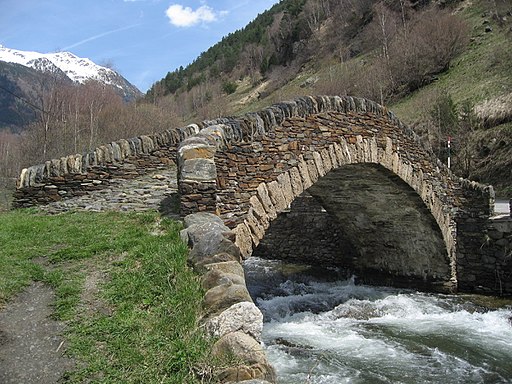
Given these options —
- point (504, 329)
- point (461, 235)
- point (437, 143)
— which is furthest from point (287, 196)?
point (437, 143)

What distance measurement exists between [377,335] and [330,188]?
404cm

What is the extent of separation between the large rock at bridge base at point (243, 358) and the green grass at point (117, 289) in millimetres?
121

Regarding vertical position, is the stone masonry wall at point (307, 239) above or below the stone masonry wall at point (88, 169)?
below

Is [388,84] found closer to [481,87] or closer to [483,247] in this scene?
[481,87]

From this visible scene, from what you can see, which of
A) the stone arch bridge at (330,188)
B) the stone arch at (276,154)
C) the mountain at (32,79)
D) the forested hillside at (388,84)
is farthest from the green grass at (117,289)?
the mountain at (32,79)

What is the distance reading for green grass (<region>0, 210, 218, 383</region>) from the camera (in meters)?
3.21

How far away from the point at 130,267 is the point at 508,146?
1869cm

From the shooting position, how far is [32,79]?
46.6 m

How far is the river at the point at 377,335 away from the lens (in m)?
7.71

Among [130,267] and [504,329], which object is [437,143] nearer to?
[504,329]

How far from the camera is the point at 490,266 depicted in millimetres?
12789

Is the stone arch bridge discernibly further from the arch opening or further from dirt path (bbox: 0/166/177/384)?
dirt path (bbox: 0/166/177/384)

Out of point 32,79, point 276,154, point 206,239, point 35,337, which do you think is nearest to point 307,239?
point 276,154

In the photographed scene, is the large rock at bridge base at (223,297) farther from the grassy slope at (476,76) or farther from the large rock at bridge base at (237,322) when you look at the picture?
the grassy slope at (476,76)
